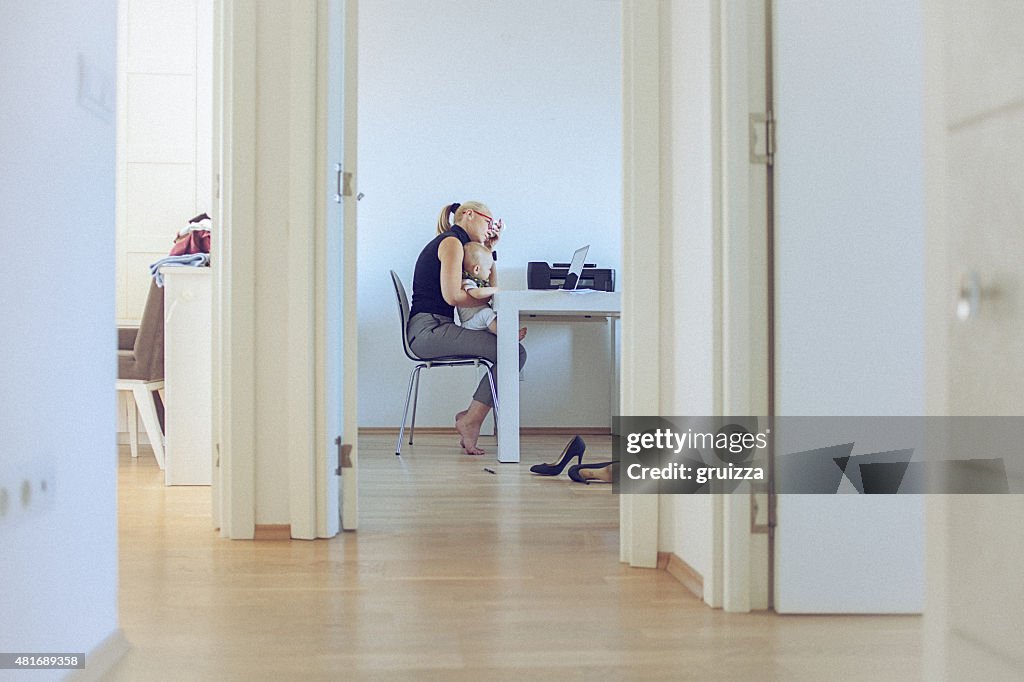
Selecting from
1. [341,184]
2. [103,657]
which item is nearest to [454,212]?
[341,184]

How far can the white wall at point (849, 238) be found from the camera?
1567 millimetres

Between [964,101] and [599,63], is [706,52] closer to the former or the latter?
[964,101]

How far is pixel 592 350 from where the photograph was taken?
519cm

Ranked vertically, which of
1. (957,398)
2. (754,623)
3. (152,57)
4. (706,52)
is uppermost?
(152,57)

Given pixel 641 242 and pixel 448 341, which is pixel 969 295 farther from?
pixel 448 341

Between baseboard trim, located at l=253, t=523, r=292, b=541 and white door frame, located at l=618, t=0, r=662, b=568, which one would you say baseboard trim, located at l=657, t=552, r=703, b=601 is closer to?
white door frame, located at l=618, t=0, r=662, b=568

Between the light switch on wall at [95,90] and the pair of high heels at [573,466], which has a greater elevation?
the light switch on wall at [95,90]

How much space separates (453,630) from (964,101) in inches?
43.3

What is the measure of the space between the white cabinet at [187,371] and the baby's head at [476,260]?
1569 millimetres

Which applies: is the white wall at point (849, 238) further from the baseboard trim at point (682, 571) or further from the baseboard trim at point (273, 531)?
the baseboard trim at point (273, 531)

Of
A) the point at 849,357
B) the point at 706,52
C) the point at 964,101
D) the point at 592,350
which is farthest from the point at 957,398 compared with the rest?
the point at 592,350

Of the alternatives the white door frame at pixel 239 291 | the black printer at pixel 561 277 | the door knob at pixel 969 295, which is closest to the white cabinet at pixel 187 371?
the white door frame at pixel 239 291

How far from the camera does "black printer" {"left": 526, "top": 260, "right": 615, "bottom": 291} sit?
15.5ft

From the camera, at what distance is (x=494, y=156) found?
5234 mm
